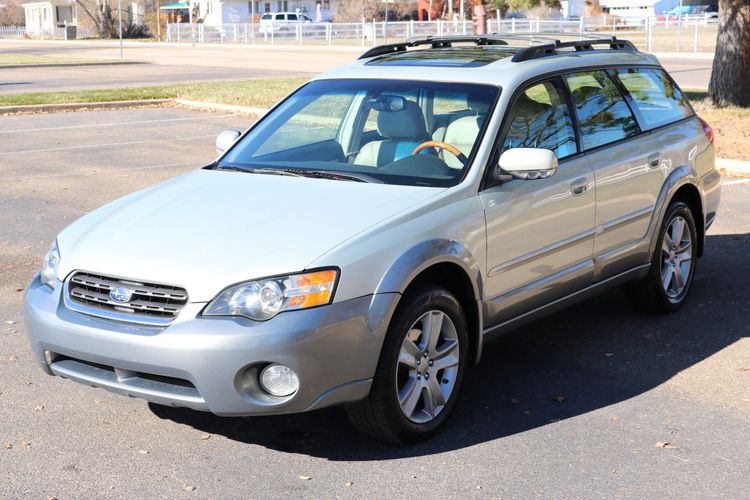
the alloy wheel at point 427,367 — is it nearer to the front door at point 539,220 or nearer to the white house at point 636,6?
the front door at point 539,220

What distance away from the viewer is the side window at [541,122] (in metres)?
5.55

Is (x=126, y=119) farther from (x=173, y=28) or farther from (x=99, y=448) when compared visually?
(x=173, y=28)

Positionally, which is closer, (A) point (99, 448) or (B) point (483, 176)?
(A) point (99, 448)

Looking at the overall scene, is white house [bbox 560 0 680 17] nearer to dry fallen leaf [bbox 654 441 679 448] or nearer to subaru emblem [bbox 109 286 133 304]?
dry fallen leaf [bbox 654 441 679 448]

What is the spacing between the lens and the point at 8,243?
9.24 metres

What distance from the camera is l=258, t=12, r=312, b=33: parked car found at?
63584 mm

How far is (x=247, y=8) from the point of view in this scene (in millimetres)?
85875

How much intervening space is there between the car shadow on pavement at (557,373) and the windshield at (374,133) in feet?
3.84

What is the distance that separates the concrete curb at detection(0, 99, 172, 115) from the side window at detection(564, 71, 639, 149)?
17.1m

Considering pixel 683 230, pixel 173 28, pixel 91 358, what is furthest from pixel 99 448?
pixel 173 28

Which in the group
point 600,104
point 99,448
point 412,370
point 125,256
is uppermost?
point 600,104

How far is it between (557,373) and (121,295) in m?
2.51

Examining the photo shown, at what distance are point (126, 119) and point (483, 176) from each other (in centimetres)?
1594

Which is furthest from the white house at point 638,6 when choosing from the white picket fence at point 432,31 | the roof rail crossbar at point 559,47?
the roof rail crossbar at point 559,47
